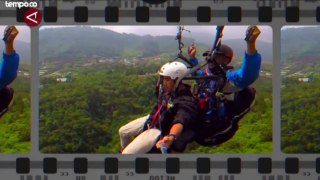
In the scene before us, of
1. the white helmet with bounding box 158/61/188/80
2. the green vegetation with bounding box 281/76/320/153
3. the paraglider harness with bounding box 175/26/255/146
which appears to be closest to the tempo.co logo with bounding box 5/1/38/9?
the white helmet with bounding box 158/61/188/80

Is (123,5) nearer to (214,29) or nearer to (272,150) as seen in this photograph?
(214,29)

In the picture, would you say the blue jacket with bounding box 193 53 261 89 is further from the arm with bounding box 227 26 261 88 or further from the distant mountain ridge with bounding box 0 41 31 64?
the distant mountain ridge with bounding box 0 41 31 64

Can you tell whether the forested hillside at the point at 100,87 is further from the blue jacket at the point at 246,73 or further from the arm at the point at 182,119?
the arm at the point at 182,119

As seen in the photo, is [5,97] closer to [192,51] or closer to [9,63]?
[9,63]

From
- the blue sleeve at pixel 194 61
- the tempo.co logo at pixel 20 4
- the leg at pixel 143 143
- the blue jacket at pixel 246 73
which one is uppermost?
the tempo.co logo at pixel 20 4

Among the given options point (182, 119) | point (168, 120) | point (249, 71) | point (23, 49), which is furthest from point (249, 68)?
point (23, 49)

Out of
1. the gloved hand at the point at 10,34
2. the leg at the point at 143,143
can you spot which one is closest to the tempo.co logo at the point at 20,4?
the gloved hand at the point at 10,34

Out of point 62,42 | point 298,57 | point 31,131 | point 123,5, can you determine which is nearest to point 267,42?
point 298,57
